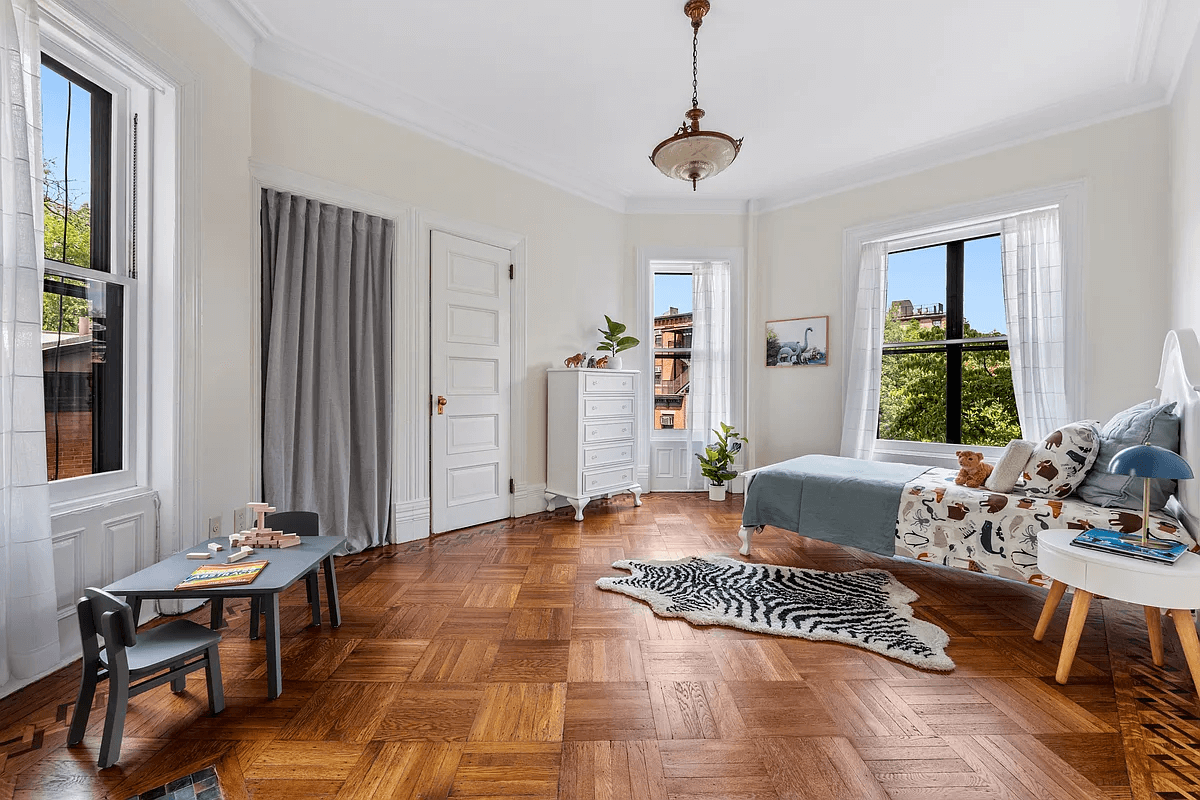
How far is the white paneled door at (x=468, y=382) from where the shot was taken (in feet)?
13.4

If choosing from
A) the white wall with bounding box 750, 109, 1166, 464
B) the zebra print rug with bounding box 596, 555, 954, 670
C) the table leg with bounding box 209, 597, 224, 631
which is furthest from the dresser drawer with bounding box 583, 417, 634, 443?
the table leg with bounding box 209, 597, 224, 631

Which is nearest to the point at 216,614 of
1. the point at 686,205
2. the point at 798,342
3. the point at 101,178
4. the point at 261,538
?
the point at 261,538

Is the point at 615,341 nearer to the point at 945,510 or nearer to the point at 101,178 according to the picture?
the point at 945,510

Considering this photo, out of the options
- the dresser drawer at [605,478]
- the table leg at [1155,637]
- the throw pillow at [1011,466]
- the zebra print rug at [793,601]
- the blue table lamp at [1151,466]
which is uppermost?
the blue table lamp at [1151,466]

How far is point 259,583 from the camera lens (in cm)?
192

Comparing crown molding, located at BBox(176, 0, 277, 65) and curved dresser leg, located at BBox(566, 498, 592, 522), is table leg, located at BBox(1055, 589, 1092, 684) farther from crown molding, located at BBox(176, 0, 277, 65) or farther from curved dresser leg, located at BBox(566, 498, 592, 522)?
crown molding, located at BBox(176, 0, 277, 65)

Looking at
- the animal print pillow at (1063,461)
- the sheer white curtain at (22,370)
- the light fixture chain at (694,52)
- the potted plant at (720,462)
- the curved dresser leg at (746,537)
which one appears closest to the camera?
A: the sheer white curtain at (22,370)

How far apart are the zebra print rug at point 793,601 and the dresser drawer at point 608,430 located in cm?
145

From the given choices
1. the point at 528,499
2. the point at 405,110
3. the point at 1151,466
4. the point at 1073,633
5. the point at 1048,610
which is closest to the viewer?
the point at 1151,466

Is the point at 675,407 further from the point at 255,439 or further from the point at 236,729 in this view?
the point at 236,729

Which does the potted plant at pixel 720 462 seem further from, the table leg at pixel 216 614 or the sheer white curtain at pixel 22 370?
the sheer white curtain at pixel 22 370

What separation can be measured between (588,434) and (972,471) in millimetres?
2726

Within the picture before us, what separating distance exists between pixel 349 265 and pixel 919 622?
3820mm

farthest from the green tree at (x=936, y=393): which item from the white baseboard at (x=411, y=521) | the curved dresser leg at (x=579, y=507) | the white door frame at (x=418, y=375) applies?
the white baseboard at (x=411, y=521)
